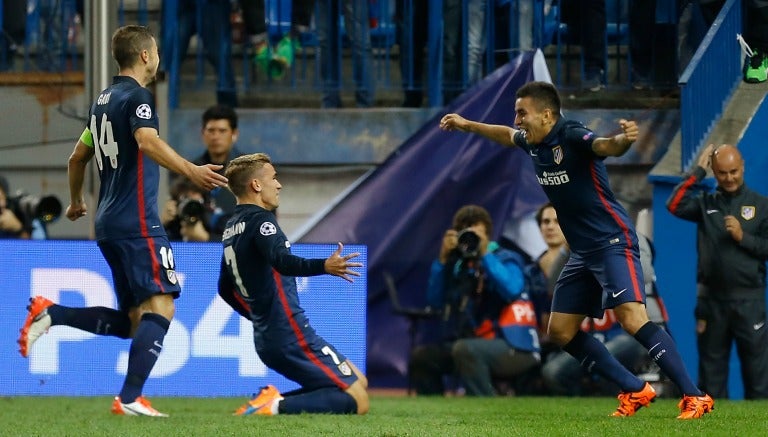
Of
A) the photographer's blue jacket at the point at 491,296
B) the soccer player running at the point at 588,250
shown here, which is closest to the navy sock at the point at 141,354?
the soccer player running at the point at 588,250

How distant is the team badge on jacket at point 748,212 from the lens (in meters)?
10.7

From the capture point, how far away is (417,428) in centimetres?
732

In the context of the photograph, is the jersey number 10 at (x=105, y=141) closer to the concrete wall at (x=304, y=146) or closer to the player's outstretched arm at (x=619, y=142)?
the player's outstretched arm at (x=619, y=142)

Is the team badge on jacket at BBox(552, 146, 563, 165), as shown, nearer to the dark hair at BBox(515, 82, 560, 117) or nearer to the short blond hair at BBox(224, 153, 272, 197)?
the dark hair at BBox(515, 82, 560, 117)

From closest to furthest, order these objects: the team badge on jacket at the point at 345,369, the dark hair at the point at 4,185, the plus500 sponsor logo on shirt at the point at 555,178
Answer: the plus500 sponsor logo on shirt at the point at 555,178, the team badge on jacket at the point at 345,369, the dark hair at the point at 4,185

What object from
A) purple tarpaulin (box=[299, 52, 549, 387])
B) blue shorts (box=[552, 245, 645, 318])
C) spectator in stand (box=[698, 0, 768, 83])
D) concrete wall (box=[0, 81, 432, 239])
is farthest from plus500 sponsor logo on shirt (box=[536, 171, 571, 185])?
concrete wall (box=[0, 81, 432, 239])

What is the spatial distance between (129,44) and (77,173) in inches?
35.2

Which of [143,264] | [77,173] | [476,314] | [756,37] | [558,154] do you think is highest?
[756,37]

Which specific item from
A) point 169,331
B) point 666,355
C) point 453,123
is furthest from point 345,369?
point 169,331

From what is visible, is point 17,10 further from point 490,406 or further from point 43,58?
point 490,406

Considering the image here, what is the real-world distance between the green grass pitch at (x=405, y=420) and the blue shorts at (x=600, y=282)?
628mm

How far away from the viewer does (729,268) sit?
10828mm

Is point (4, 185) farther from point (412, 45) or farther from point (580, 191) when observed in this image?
point (580, 191)

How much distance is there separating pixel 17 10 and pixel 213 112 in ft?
9.41
